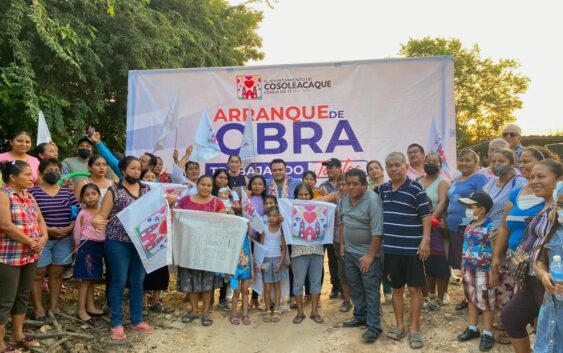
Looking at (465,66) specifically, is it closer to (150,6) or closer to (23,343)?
(150,6)

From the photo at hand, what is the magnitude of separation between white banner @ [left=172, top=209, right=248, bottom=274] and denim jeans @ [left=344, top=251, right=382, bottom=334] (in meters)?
1.19

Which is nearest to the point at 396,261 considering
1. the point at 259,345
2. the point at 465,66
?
the point at 259,345

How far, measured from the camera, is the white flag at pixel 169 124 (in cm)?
614

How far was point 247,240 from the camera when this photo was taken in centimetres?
488

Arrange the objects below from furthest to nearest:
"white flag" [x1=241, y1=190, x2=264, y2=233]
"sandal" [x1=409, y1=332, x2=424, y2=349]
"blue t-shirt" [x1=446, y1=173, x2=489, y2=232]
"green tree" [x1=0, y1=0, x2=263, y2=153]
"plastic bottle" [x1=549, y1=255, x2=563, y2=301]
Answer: "green tree" [x1=0, y1=0, x2=263, y2=153] < "white flag" [x1=241, y1=190, x2=264, y2=233] < "blue t-shirt" [x1=446, y1=173, x2=489, y2=232] < "sandal" [x1=409, y1=332, x2=424, y2=349] < "plastic bottle" [x1=549, y1=255, x2=563, y2=301]

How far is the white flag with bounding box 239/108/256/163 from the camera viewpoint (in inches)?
237

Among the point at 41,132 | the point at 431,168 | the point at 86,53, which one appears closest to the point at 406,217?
the point at 431,168

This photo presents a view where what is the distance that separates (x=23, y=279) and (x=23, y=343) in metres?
0.65

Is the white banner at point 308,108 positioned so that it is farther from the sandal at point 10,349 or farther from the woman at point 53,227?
the sandal at point 10,349

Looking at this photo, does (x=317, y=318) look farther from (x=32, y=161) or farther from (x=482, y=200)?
(x=32, y=161)

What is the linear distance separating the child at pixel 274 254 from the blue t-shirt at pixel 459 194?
1.79 m

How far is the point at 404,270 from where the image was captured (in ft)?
13.3

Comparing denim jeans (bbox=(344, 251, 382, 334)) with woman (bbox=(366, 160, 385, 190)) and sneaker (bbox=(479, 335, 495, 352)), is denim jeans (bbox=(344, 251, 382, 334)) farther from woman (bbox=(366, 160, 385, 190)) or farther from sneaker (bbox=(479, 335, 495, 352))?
woman (bbox=(366, 160, 385, 190))

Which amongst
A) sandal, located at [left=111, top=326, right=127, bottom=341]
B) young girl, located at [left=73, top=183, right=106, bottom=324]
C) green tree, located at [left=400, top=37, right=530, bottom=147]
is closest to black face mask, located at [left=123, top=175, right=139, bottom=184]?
young girl, located at [left=73, top=183, right=106, bottom=324]
